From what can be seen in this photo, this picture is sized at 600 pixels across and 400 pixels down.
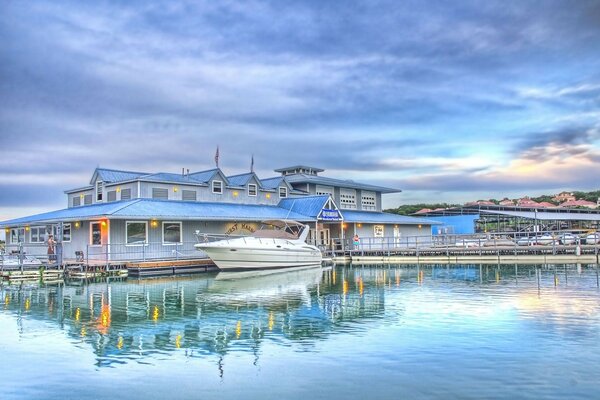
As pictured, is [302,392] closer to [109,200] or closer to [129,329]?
[129,329]

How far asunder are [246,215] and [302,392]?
27.8 meters

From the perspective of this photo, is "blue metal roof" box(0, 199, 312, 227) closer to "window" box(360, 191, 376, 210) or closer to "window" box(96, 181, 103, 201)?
"window" box(96, 181, 103, 201)

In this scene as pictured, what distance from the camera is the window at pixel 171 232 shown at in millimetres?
32906

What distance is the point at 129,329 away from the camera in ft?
46.4

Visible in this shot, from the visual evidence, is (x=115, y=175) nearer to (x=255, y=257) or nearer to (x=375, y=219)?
(x=255, y=257)

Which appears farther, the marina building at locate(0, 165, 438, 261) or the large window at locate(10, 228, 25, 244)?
the large window at locate(10, 228, 25, 244)

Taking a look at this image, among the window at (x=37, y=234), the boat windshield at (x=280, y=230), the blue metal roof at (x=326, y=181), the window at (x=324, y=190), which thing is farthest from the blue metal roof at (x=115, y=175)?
the window at (x=324, y=190)

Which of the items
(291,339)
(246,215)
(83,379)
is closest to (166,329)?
(291,339)

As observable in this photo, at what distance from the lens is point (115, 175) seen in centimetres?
3844

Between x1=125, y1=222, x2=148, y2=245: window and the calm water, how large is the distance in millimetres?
9131

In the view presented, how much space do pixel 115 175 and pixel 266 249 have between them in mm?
13413

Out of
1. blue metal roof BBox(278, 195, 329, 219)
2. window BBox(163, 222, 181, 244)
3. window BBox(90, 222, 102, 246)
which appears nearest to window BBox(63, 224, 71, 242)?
window BBox(90, 222, 102, 246)

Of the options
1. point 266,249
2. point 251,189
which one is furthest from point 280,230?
point 251,189

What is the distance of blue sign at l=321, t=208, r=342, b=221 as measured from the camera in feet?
132
